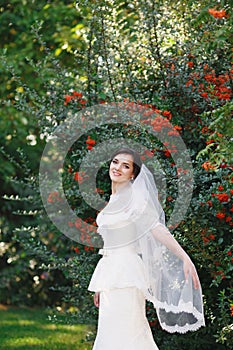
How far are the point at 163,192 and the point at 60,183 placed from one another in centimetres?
121

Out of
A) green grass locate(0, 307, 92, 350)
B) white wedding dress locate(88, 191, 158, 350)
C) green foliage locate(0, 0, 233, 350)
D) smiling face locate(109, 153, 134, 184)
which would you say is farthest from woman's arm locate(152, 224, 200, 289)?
green grass locate(0, 307, 92, 350)

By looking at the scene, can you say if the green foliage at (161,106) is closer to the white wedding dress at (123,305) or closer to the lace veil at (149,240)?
the lace veil at (149,240)

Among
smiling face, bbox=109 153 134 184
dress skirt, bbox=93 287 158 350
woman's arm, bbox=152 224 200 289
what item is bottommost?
dress skirt, bbox=93 287 158 350

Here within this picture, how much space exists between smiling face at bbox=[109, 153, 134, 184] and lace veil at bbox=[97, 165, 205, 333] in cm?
6

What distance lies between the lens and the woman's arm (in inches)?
150

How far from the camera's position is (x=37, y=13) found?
A: 27.9 ft

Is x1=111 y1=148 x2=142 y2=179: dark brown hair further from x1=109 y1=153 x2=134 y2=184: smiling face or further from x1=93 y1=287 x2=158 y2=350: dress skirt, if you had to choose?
x1=93 y1=287 x2=158 y2=350: dress skirt

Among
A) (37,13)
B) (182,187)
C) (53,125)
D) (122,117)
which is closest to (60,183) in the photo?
(53,125)

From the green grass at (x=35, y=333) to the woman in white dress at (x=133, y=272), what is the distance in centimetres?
183

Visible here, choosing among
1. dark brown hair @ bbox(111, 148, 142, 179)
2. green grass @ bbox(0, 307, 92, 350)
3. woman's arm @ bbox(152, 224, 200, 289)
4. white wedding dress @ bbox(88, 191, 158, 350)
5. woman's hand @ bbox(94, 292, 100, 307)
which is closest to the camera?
woman's arm @ bbox(152, 224, 200, 289)

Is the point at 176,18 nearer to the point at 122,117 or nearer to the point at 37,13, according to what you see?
the point at 122,117

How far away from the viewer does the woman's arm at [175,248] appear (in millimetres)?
3807

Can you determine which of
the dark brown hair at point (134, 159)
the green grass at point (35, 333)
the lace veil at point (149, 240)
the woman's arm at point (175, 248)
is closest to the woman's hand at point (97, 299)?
the lace veil at point (149, 240)

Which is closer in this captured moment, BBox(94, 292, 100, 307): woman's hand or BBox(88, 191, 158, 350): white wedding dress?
BBox(88, 191, 158, 350): white wedding dress
